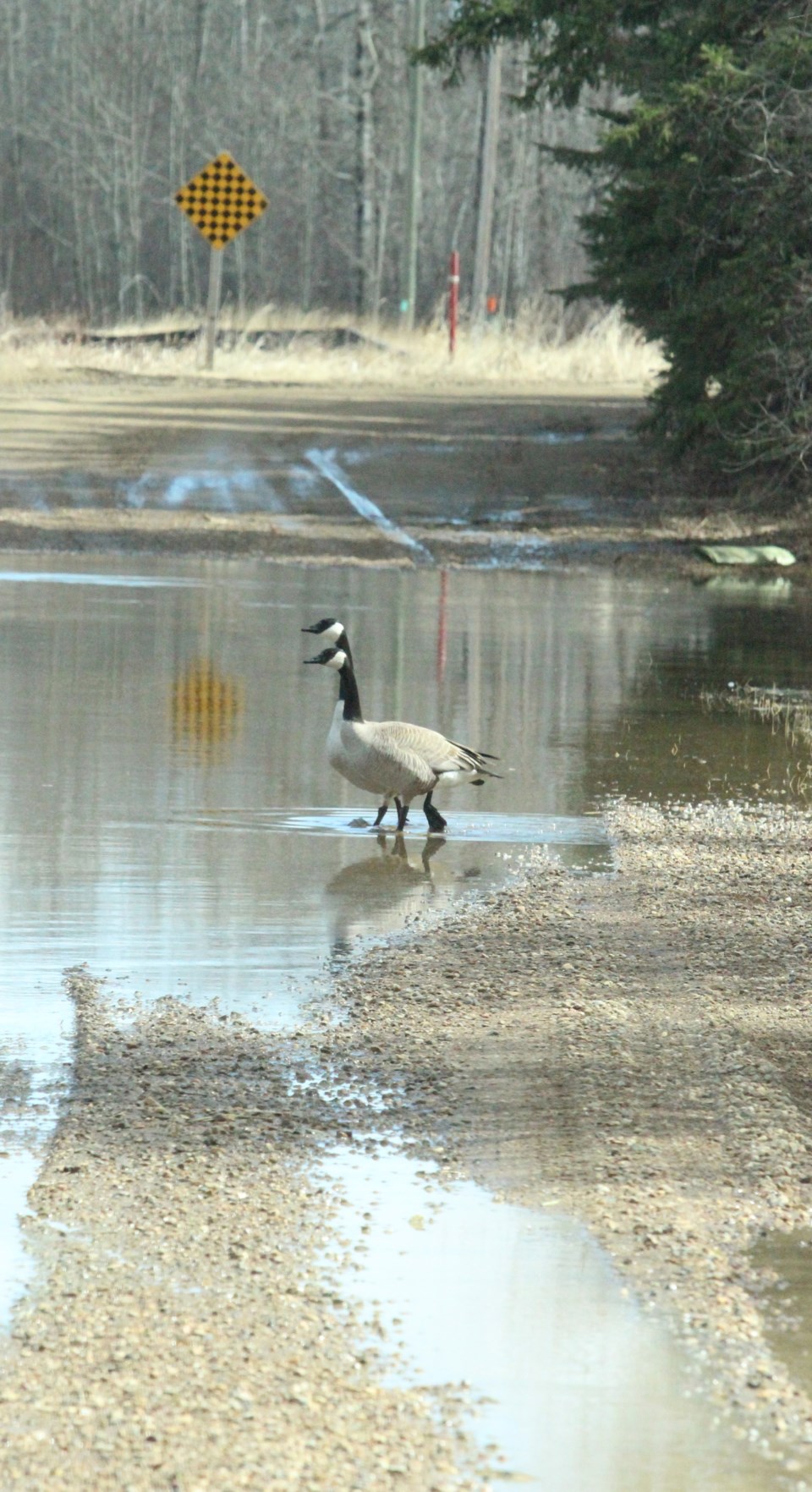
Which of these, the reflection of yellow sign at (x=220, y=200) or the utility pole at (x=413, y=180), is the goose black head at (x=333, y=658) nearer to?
the reflection of yellow sign at (x=220, y=200)

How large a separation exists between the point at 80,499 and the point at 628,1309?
624 inches

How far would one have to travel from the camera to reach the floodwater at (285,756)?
633 centimetres

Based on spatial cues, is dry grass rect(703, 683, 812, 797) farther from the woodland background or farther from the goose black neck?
the woodland background

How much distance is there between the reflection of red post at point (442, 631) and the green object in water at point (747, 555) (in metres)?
2.65

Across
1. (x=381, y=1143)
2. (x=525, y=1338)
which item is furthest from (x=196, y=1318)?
(x=381, y=1143)

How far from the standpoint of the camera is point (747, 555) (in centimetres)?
1814

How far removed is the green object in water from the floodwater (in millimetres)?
802

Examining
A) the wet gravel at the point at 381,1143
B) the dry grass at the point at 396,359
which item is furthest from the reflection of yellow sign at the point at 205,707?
the dry grass at the point at 396,359

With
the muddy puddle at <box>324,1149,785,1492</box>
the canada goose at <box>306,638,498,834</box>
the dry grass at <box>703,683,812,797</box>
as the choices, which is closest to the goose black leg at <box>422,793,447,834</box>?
the canada goose at <box>306,638,498,834</box>

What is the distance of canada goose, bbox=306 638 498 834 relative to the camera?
8234 mm

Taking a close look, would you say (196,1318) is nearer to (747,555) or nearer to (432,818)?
(432,818)

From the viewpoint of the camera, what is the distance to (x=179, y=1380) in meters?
3.68

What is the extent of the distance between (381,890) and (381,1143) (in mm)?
2699

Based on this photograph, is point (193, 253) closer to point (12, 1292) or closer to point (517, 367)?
point (517, 367)
